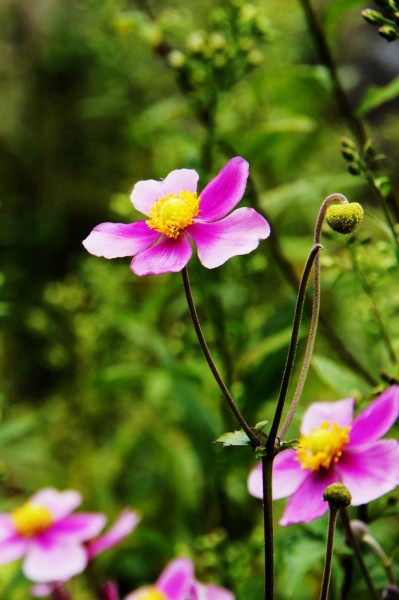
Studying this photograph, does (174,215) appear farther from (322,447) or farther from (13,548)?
(13,548)

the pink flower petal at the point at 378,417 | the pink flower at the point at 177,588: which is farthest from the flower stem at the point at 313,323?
the pink flower at the point at 177,588

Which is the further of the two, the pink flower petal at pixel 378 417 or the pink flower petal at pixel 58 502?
the pink flower petal at pixel 58 502

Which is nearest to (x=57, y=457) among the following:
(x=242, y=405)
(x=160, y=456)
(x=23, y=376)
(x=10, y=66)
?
(x=160, y=456)

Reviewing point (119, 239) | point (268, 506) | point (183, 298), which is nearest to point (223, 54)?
point (183, 298)

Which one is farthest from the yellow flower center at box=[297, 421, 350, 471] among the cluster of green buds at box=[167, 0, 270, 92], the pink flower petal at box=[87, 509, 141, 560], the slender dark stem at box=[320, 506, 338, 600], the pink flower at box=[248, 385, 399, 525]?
the cluster of green buds at box=[167, 0, 270, 92]

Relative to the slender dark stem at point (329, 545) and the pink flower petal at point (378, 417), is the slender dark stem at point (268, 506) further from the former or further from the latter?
the pink flower petal at point (378, 417)

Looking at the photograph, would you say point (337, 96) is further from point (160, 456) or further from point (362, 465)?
point (160, 456)
